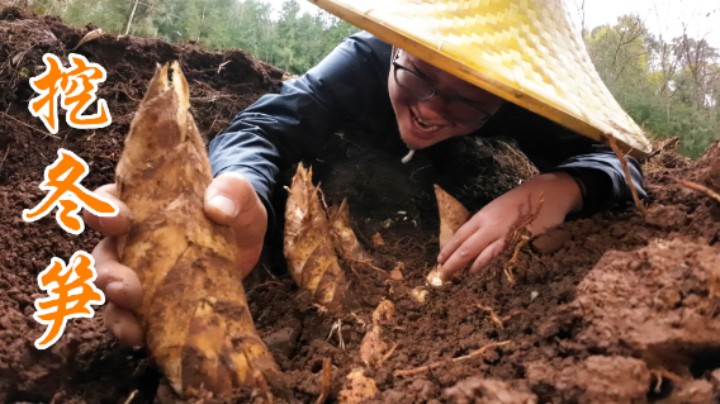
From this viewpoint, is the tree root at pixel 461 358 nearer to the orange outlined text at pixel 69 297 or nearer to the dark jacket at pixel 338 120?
the orange outlined text at pixel 69 297

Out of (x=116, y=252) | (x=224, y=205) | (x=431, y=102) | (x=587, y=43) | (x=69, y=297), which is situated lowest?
(x=69, y=297)

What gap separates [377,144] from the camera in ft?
5.74

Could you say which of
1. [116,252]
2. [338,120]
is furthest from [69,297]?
[338,120]

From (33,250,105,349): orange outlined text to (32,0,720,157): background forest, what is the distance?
1.72m

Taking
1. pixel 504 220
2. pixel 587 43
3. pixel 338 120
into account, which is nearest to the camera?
pixel 504 220

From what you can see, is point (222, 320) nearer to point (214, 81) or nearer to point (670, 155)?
point (214, 81)

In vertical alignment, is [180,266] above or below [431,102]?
below

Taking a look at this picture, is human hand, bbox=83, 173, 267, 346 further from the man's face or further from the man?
the man's face

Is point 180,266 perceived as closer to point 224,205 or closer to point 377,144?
point 224,205

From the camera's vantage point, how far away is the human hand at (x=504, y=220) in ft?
3.27

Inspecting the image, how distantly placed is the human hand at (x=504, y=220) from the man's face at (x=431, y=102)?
22 cm

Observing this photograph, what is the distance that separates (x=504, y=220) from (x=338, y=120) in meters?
0.79

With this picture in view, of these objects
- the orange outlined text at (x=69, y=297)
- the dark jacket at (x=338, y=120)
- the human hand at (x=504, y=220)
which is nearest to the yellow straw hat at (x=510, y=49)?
the human hand at (x=504, y=220)

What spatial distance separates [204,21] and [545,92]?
2522 millimetres
